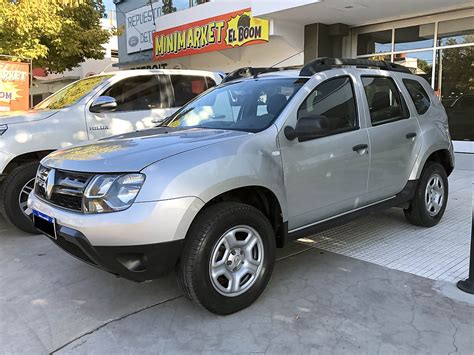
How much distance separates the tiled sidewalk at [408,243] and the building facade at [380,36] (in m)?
5.82

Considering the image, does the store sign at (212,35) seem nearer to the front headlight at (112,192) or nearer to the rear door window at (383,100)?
the rear door window at (383,100)

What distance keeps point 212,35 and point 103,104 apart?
868cm

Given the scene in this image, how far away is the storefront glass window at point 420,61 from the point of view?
11336mm

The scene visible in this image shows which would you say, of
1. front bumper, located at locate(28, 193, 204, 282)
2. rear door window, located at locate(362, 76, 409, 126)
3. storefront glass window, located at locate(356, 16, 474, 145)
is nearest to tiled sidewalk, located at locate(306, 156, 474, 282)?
rear door window, located at locate(362, 76, 409, 126)

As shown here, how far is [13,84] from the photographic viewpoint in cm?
1129

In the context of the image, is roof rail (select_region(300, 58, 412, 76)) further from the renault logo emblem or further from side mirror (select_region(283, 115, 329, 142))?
the renault logo emblem

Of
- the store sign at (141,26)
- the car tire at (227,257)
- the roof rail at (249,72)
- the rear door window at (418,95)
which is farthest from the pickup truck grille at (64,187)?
the store sign at (141,26)

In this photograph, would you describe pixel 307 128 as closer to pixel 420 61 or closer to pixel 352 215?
pixel 352 215

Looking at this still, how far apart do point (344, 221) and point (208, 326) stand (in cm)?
170

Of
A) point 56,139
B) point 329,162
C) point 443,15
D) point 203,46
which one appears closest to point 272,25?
point 203,46

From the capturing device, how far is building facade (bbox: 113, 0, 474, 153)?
1066 cm

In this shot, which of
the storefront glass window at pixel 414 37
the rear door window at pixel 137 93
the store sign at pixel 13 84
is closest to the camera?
the rear door window at pixel 137 93

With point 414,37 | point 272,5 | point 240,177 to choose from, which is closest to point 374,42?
point 414,37

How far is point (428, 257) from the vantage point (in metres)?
4.43
